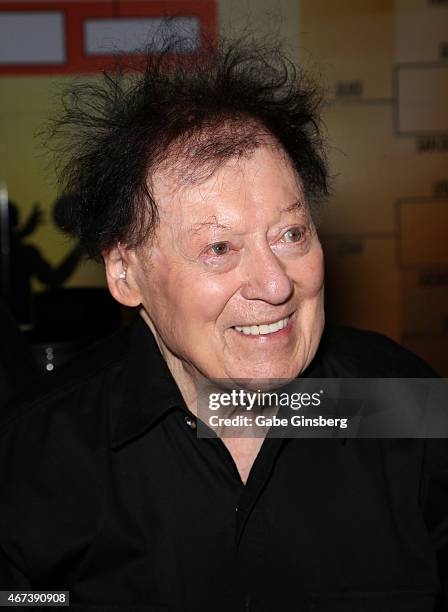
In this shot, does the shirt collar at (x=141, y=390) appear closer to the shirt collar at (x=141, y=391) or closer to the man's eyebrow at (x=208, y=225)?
the shirt collar at (x=141, y=391)

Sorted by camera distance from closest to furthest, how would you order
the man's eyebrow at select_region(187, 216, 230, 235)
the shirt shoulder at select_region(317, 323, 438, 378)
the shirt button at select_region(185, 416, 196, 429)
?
the man's eyebrow at select_region(187, 216, 230, 235) → the shirt button at select_region(185, 416, 196, 429) → the shirt shoulder at select_region(317, 323, 438, 378)

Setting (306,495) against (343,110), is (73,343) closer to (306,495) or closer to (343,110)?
(306,495)

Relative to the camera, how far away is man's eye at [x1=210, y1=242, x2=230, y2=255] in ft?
3.37

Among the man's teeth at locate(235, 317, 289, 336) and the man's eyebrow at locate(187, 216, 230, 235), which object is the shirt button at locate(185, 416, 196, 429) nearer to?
the man's teeth at locate(235, 317, 289, 336)

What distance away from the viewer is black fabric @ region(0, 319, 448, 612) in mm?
1059

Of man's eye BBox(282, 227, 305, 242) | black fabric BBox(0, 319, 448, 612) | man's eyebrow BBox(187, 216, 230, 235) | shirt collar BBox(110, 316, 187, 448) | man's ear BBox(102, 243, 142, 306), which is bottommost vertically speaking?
black fabric BBox(0, 319, 448, 612)

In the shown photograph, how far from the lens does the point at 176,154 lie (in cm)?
105

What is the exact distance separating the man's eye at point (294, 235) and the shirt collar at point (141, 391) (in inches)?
10.6

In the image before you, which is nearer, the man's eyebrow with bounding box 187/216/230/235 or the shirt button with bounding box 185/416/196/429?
the man's eyebrow with bounding box 187/216/230/235

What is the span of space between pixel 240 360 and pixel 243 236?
16 cm

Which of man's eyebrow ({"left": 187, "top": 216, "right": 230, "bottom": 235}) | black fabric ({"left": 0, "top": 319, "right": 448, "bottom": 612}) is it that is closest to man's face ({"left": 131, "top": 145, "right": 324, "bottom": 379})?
man's eyebrow ({"left": 187, "top": 216, "right": 230, "bottom": 235})

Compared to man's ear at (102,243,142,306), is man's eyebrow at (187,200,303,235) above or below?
above

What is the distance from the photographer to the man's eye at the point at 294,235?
1058mm

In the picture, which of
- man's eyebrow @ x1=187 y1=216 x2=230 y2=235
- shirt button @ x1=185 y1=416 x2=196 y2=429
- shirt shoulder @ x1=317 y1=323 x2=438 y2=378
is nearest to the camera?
man's eyebrow @ x1=187 y1=216 x2=230 y2=235
